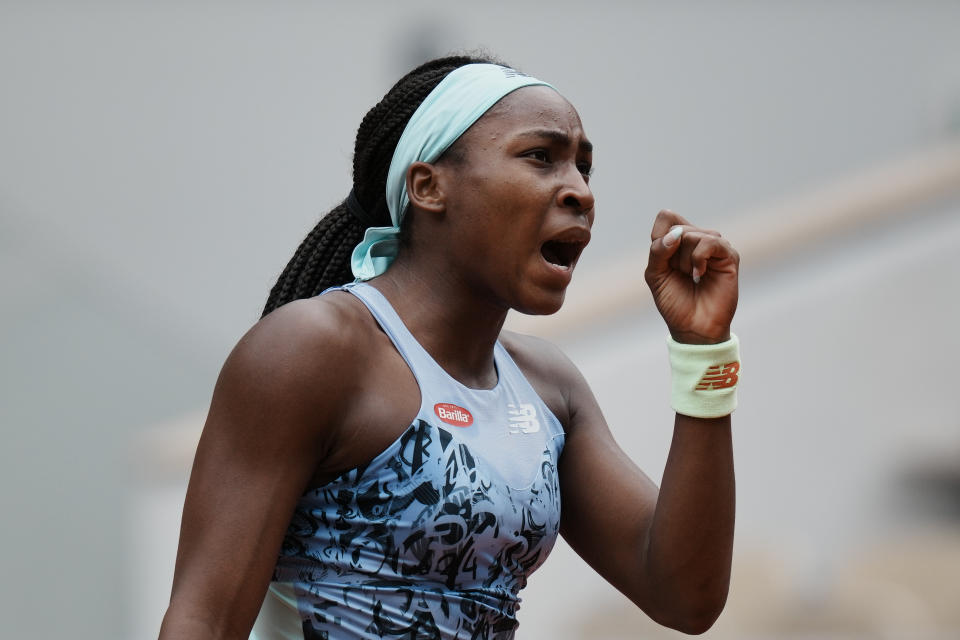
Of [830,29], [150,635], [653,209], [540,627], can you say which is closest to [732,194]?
[653,209]

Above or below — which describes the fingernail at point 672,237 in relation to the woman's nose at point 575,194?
below

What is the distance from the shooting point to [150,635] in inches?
224

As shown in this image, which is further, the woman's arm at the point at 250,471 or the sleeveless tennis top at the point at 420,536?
the sleeveless tennis top at the point at 420,536

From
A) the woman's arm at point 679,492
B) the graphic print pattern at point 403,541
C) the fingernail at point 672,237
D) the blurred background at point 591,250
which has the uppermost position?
the blurred background at point 591,250

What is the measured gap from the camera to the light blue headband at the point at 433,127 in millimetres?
2320

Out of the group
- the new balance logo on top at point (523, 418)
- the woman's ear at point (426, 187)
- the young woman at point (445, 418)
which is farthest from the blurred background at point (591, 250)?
the woman's ear at point (426, 187)

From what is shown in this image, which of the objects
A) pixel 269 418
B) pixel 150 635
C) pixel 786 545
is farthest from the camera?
pixel 786 545

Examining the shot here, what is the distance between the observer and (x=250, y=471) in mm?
1998

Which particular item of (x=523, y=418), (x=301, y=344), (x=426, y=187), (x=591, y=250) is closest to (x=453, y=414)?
(x=523, y=418)

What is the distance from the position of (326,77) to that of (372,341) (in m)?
7.87

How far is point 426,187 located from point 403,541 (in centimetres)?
66

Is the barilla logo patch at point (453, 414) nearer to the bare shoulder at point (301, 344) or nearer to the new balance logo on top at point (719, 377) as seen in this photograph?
the bare shoulder at point (301, 344)

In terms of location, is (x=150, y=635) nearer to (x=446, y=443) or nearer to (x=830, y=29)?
(x=446, y=443)

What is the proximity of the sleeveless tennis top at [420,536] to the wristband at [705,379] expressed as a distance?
0.31 meters
